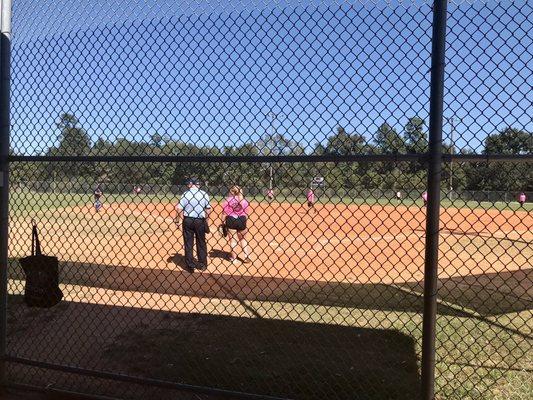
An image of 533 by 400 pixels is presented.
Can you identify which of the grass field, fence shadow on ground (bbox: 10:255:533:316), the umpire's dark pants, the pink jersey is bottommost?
fence shadow on ground (bbox: 10:255:533:316)

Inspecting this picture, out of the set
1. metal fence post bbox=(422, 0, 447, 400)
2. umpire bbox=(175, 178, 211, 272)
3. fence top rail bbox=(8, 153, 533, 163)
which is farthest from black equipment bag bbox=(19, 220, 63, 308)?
umpire bbox=(175, 178, 211, 272)

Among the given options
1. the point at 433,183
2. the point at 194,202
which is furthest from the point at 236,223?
the point at 433,183

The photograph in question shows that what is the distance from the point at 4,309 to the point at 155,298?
2978 millimetres

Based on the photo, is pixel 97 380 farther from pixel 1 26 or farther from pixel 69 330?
pixel 1 26

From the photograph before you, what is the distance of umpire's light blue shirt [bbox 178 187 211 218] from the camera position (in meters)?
8.21

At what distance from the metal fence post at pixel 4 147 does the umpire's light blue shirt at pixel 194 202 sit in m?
4.65

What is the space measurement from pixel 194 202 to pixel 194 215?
0.78ft

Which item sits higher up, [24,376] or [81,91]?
[81,91]

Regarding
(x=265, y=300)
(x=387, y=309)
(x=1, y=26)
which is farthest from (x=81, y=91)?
(x=387, y=309)

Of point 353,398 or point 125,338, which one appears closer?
point 353,398

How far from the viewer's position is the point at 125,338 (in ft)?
15.9

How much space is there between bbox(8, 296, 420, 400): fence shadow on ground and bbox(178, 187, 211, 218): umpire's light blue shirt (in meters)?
2.80

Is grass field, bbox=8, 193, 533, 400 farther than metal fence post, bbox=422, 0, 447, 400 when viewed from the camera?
Yes

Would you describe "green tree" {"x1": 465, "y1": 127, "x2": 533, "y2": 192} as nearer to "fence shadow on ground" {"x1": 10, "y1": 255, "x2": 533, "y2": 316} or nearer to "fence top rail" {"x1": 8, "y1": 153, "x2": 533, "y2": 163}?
"fence top rail" {"x1": 8, "y1": 153, "x2": 533, "y2": 163}
